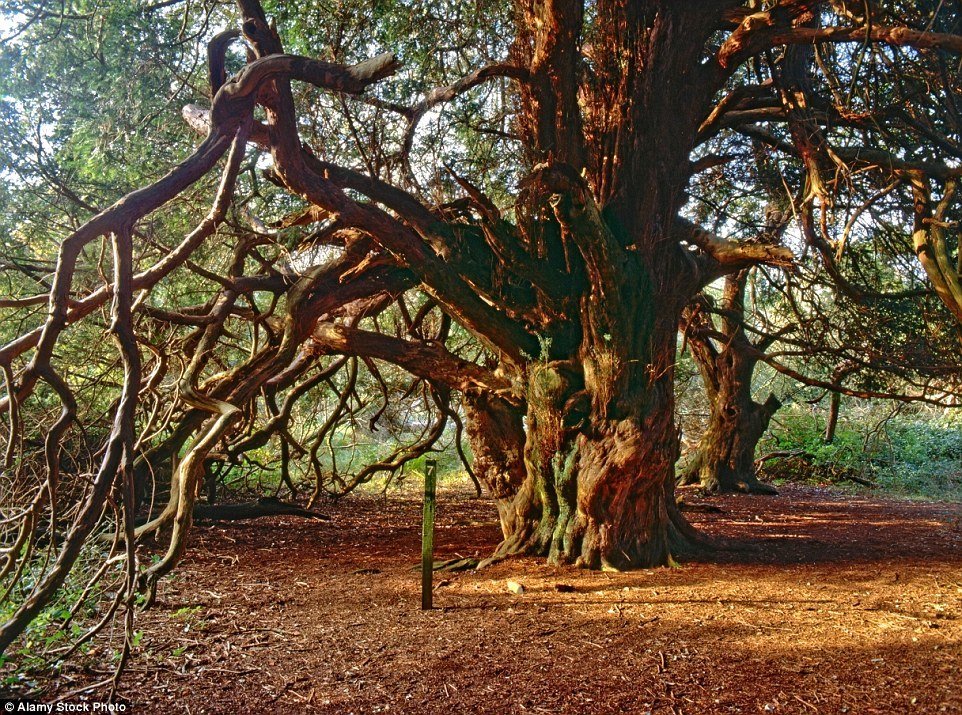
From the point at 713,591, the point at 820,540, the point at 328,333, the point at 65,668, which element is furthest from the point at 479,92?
the point at 65,668

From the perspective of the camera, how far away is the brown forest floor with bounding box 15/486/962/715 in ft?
11.8

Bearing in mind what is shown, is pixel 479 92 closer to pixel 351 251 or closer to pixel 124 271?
pixel 351 251

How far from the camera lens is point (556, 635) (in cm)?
454

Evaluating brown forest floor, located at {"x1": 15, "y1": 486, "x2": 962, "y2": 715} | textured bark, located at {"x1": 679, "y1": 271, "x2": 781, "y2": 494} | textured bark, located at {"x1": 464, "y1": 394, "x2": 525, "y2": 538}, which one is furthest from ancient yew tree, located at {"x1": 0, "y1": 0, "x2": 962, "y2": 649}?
textured bark, located at {"x1": 679, "y1": 271, "x2": 781, "y2": 494}

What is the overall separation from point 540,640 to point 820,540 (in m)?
4.38

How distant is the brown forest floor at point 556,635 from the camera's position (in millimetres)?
3605

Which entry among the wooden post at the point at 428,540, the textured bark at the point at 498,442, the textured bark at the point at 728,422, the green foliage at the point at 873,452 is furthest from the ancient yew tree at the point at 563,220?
the green foliage at the point at 873,452

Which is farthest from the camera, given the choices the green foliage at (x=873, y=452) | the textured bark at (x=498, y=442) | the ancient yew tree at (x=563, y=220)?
the green foliage at (x=873, y=452)

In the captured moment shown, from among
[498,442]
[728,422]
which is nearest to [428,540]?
[498,442]

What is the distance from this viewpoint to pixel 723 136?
906cm

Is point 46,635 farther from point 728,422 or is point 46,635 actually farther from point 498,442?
point 728,422

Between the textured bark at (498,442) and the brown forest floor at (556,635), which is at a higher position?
the textured bark at (498,442)

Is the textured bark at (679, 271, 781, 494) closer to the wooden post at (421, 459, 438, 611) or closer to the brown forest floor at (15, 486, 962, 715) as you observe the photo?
the brown forest floor at (15, 486, 962, 715)

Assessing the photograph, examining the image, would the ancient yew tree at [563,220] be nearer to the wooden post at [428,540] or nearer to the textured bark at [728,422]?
the wooden post at [428,540]
